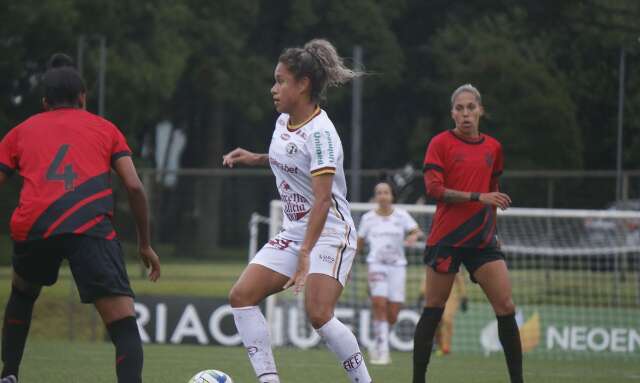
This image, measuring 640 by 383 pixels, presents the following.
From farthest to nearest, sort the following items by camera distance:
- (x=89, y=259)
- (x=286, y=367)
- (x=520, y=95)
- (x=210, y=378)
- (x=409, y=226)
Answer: (x=520, y=95) < (x=409, y=226) < (x=286, y=367) < (x=210, y=378) < (x=89, y=259)

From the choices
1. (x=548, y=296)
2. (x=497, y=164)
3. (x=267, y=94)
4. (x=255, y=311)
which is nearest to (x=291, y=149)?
(x=255, y=311)

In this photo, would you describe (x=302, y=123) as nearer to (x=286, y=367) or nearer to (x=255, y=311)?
(x=255, y=311)

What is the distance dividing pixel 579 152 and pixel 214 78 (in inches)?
637

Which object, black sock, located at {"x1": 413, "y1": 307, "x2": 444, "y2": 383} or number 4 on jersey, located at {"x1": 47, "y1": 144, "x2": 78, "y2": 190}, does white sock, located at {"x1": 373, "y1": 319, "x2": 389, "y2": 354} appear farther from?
number 4 on jersey, located at {"x1": 47, "y1": 144, "x2": 78, "y2": 190}

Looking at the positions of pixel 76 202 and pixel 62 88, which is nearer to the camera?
pixel 76 202

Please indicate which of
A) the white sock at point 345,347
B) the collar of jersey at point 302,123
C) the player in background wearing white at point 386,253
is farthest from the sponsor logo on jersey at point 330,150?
the player in background wearing white at point 386,253

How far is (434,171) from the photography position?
8469mm

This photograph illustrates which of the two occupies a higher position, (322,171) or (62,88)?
(62,88)

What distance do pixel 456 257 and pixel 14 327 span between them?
9.89 ft

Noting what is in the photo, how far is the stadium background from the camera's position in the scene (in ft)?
64.7

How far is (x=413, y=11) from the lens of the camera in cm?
3912

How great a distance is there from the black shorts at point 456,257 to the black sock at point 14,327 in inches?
109

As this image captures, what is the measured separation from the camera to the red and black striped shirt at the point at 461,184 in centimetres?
851

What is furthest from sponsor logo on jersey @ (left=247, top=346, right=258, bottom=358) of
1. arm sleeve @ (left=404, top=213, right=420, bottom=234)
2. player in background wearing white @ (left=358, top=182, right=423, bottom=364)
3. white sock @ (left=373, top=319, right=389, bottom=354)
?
arm sleeve @ (left=404, top=213, right=420, bottom=234)
